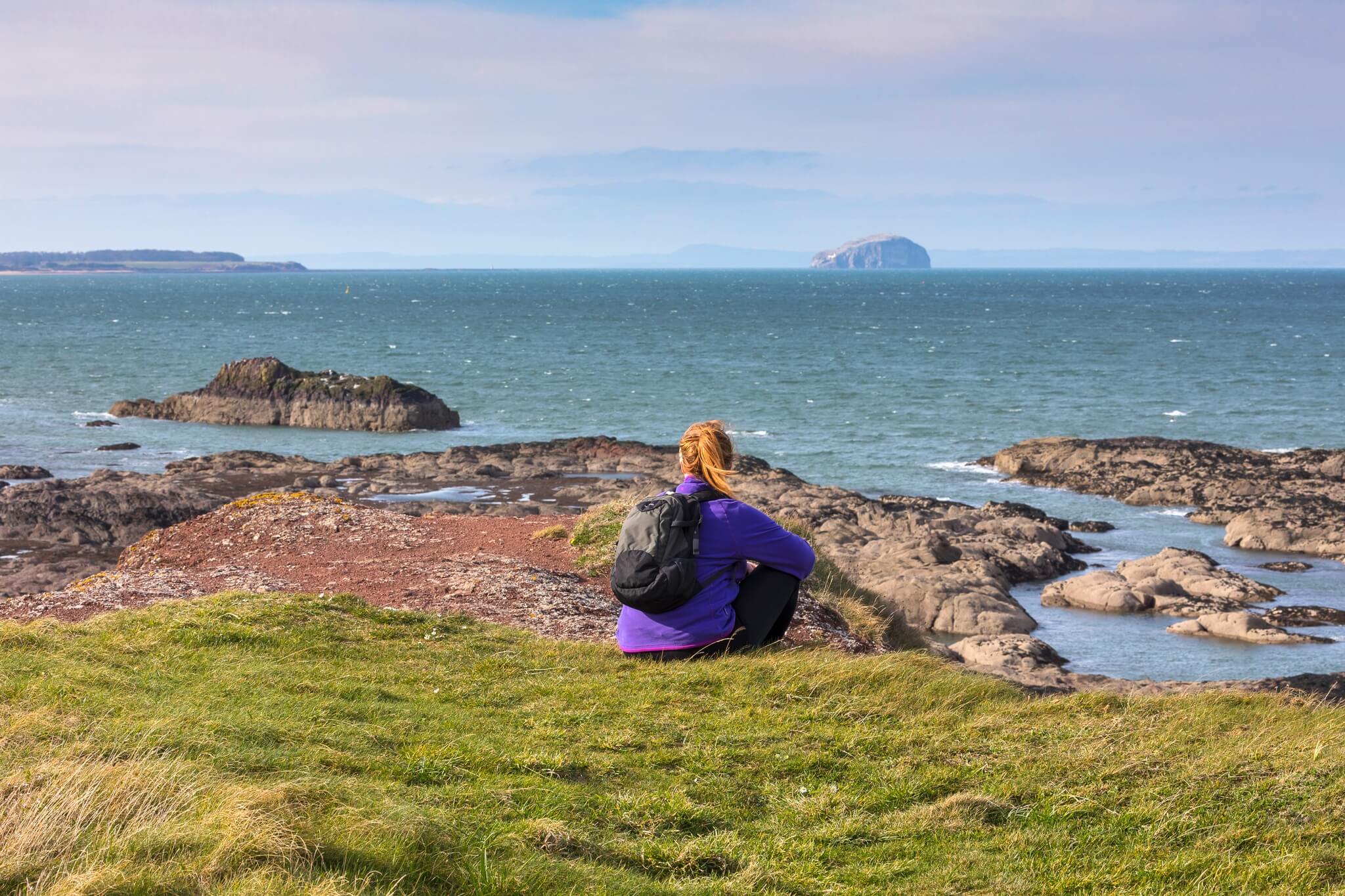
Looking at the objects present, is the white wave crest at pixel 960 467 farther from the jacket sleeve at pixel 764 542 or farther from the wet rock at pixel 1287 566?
the jacket sleeve at pixel 764 542

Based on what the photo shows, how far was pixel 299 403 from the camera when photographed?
52469 mm

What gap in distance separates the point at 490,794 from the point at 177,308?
148 metres

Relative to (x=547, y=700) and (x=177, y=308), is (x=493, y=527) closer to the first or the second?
(x=547, y=700)

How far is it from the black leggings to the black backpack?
555mm

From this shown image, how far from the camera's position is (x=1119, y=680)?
17234 mm

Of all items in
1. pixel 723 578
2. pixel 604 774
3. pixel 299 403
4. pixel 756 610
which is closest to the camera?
pixel 604 774

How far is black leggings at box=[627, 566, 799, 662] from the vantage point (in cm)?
884

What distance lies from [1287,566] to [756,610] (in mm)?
23593

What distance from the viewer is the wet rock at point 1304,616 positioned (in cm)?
2289

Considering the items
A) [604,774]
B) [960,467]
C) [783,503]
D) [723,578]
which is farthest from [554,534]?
[960,467]

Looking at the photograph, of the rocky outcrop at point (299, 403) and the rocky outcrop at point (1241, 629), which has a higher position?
the rocky outcrop at point (299, 403)

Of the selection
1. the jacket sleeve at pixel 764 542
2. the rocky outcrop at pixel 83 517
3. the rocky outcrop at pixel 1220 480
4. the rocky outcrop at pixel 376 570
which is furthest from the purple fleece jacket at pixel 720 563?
the rocky outcrop at pixel 1220 480

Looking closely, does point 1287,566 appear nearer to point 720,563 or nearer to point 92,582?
point 720,563

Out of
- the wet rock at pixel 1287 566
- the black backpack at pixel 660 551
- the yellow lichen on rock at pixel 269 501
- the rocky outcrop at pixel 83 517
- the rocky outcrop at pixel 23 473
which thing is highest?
the black backpack at pixel 660 551
